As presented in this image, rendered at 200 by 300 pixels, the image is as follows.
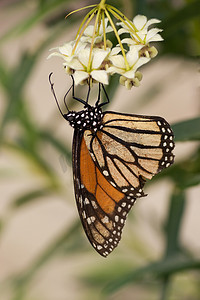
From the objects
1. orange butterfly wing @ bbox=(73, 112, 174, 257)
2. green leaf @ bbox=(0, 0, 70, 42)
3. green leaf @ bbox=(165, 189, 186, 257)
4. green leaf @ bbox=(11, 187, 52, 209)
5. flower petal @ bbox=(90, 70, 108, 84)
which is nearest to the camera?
flower petal @ bbox=(90, 70, 108, 84)

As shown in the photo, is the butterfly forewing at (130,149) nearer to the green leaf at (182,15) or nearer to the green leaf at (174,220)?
the green leaf at (182,15)

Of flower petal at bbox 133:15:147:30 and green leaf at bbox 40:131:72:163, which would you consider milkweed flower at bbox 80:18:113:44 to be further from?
green leaf at bbox 40:131:72:163

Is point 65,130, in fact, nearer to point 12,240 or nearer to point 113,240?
point 12,240

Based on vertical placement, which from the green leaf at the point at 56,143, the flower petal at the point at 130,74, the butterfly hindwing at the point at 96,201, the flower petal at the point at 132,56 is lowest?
the butterfly hindwing at the point at 96,201

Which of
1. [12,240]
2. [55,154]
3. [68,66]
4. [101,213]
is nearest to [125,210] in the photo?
[101,213]

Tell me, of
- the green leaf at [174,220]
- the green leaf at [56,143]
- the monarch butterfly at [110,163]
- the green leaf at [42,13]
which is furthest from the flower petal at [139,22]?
the green leaf at [56,143]

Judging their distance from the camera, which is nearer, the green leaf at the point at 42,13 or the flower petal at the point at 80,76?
the flower petal at the point at 80,76

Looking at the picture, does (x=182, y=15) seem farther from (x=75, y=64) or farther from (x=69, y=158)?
(x=69, y=158)

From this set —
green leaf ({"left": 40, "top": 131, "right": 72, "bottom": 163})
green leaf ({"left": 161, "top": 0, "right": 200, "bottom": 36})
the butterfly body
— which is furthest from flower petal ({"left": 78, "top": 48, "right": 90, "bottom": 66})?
green leaf ({"left": 40, "top": 131, "right": 72, "bottom": 163})
